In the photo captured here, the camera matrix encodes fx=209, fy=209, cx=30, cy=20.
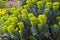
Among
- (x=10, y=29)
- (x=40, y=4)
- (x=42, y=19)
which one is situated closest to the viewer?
(x=42, y=19)

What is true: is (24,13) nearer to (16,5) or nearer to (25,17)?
(25,17)

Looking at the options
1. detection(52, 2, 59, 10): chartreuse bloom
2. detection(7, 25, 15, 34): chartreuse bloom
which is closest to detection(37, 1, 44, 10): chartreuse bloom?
detection(52, 2, 59, 10): chartreuse bloom

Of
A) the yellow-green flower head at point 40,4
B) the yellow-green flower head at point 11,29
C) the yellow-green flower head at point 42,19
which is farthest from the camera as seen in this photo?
the yellow-green flower head at point 40,4

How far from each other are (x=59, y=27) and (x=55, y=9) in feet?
1.07

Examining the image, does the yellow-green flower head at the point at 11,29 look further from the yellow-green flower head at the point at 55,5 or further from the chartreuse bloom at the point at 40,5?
the yellow-green flower head at the point at 55,5

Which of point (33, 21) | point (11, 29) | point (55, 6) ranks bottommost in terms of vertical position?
point (11, 29)

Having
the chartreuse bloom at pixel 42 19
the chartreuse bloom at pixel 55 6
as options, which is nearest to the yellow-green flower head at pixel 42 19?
the chartreuse bloom at pixel 42 19

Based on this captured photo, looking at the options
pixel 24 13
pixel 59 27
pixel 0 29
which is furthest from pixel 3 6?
pixel 59 27

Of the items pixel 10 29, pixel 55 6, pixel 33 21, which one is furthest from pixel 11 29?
pixel 55 6

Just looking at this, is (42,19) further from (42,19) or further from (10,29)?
(10,29)

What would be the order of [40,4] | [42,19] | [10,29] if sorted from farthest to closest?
[40,4] < [10,29] < [42,19]

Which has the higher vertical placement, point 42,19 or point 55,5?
point 55,5

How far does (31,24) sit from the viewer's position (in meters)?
3.55

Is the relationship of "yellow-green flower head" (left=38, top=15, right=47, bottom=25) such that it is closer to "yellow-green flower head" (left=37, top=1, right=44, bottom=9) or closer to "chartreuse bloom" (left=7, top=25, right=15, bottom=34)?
"yellow-green flower head" (left=37, top=1, right=44, bottom=9)
